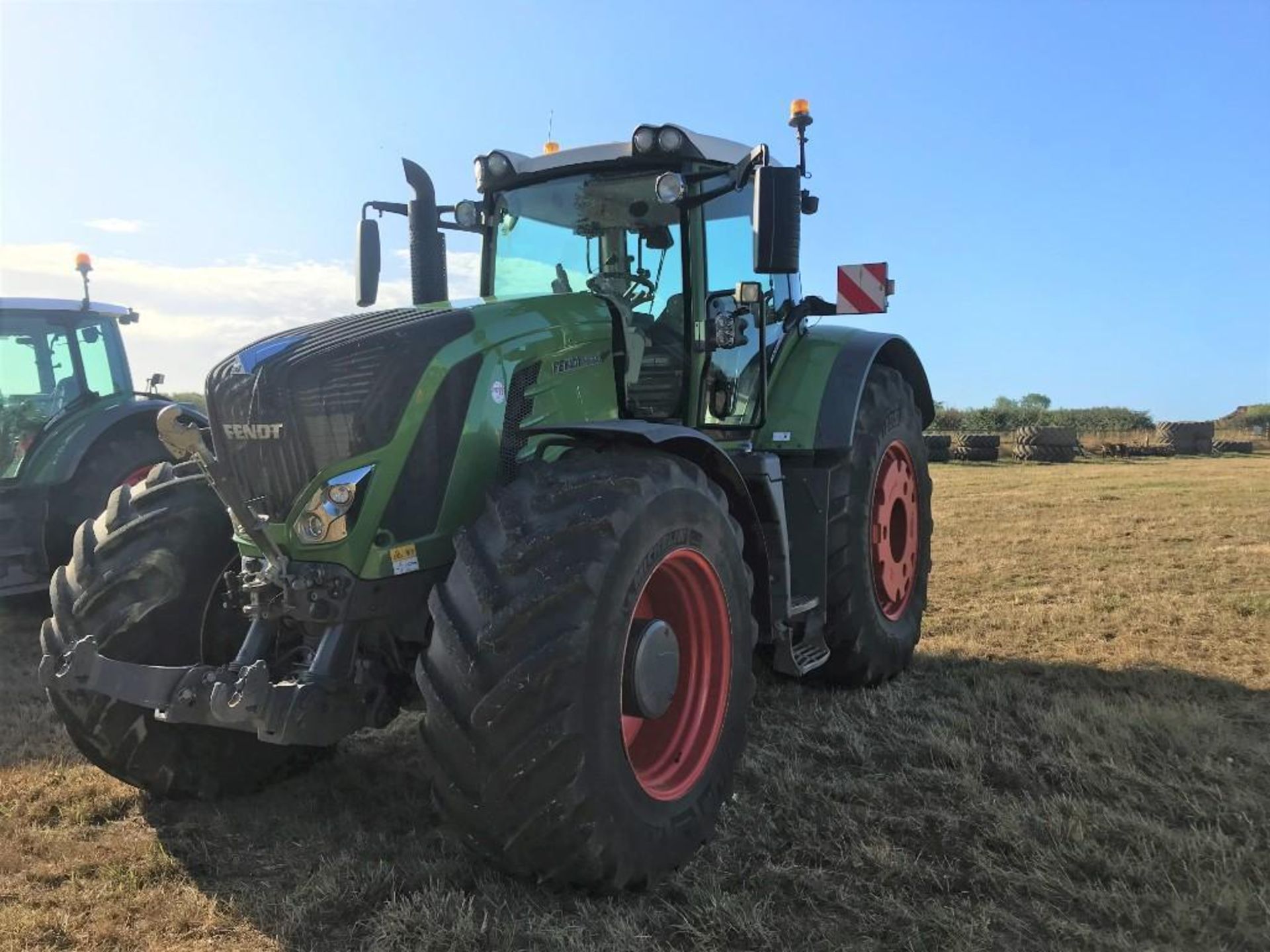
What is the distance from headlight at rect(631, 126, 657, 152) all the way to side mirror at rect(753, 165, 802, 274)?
0.58 m

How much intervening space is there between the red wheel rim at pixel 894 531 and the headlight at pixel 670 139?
6.51 ft

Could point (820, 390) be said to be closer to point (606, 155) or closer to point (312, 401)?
point (606, 155)

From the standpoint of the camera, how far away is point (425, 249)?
404cm

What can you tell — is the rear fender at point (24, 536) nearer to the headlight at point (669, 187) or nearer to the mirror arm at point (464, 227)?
the mirror arm at point (464, 227)

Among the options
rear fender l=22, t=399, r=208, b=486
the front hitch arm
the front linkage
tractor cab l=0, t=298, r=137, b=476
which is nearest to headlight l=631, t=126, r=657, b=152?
the front linkage

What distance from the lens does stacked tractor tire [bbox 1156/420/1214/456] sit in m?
28.6

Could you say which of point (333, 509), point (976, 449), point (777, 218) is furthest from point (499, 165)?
point (976, 449)

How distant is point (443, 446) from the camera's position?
291 cm

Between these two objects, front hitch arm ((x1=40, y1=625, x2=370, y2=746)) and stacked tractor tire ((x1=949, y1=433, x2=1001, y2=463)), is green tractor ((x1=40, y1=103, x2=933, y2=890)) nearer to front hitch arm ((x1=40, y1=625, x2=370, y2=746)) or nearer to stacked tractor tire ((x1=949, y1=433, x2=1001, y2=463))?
front hitch arm ((x1=40, y1=625, x2=370, y2=746))

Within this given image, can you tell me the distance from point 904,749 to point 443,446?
2.22m

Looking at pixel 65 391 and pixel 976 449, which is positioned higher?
pixel 65 391

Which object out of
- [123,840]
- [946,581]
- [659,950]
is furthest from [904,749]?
[946,581]

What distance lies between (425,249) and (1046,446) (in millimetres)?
24337

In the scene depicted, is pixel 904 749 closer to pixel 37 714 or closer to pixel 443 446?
pixel 443 446
